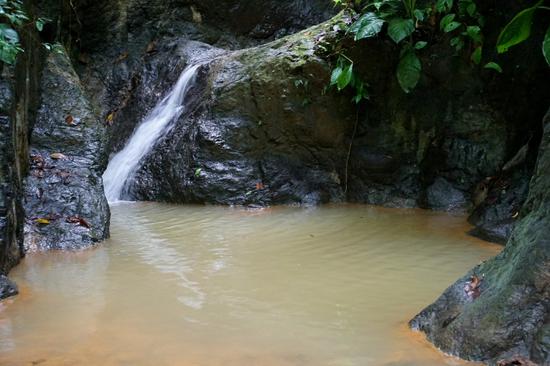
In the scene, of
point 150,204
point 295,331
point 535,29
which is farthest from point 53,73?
point 535,29

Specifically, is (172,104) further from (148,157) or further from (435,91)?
(435,91)

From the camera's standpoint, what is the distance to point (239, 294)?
3.11 metres

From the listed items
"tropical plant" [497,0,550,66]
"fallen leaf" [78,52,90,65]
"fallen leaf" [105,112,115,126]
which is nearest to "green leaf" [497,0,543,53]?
"tropical plant" [497,0,550,66]

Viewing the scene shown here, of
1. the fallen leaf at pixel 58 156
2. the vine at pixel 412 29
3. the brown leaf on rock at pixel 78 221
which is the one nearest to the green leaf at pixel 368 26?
the vine at pixel 412 29

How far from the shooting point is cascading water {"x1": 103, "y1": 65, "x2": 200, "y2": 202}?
730 centimetres

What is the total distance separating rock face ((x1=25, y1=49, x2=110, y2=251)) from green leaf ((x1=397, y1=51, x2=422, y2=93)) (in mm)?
3303

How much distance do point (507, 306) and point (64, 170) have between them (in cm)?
401

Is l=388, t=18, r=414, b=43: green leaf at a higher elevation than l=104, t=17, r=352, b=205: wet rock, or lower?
higher

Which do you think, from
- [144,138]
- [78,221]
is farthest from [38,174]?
[144,138]

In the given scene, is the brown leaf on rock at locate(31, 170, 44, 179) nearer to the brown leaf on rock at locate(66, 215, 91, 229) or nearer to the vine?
the brown leaf on rock at locate(66, 215, 91, 229)

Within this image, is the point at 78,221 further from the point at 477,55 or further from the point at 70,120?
the point at 477,55

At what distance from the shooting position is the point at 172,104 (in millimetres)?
8180

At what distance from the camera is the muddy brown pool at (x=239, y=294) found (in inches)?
89.7

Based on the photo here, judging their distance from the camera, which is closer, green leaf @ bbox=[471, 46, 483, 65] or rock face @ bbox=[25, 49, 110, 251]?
rock face @ bbox=[25, 49, 110, 251]
